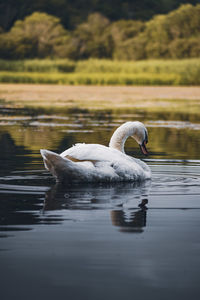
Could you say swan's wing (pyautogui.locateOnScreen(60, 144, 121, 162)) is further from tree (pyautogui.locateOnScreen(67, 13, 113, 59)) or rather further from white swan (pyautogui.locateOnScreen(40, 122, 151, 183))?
tree (pyautogui.locateOnScreen(67, 13, 113, 59))

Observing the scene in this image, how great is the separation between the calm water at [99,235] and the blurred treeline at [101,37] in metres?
67.4

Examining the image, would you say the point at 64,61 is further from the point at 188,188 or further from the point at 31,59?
the point at 188,188

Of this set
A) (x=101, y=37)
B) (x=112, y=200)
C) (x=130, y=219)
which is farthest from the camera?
(x=101, y=37)

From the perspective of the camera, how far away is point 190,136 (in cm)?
1702

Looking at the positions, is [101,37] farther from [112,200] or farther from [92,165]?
[112,200]

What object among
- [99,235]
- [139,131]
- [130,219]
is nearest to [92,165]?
[139,131]

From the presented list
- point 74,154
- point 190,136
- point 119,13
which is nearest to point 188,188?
point 74,154

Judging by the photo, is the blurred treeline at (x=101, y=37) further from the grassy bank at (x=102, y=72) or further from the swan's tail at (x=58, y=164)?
the swan's tail at (x=58, y=164)

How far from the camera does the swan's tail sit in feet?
26.8

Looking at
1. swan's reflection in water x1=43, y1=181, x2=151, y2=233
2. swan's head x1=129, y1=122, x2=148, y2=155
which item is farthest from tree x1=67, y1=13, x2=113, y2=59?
swan's reflection in water x1=43, y1=181, x2=151, y2=233

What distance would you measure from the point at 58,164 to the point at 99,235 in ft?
8.23

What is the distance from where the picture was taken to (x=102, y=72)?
68562 millimetres

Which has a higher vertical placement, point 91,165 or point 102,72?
point 91,165

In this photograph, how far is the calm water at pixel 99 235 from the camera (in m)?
4.50
